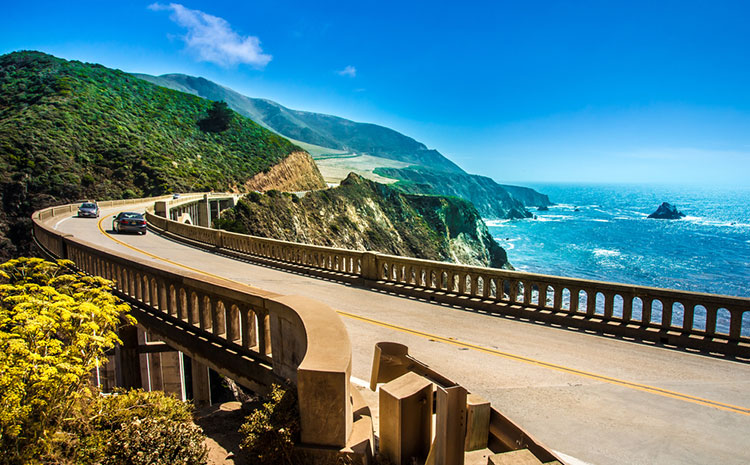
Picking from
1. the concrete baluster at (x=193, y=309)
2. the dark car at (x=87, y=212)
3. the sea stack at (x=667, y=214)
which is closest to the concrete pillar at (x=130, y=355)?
the concrete baluster at (x=193, y=309)

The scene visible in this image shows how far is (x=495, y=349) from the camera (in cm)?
775

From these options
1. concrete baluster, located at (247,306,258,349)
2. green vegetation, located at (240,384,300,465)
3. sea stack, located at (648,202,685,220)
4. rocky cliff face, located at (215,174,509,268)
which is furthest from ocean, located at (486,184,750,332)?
green vegetation, located at (240,384,300,465)

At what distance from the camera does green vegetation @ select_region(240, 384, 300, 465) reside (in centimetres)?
376

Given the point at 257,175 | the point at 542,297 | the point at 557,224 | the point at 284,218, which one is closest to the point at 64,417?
the point at 542,297

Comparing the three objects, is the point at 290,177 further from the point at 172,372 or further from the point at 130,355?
the point at 130,355

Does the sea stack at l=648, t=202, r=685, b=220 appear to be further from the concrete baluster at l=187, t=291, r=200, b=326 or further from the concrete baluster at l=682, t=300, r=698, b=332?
the concrete baluster at l=187, t=291, r=200, b=326

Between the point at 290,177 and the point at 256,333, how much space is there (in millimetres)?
85486

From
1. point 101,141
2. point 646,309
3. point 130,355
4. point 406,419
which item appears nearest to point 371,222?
point 101,141

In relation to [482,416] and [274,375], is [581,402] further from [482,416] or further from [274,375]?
[274,375]

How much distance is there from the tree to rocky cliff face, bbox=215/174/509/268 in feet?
96.7

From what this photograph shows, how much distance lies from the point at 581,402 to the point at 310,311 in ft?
12.4

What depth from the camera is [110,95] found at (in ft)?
272

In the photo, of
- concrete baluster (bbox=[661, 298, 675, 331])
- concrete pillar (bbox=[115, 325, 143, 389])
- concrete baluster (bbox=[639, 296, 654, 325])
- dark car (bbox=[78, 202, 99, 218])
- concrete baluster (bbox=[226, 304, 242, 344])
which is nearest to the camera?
concrete baluster (bbox=[226, 304, 242, 344])

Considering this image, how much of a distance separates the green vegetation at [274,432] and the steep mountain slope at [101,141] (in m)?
47.9
